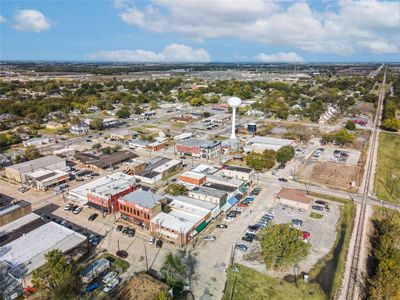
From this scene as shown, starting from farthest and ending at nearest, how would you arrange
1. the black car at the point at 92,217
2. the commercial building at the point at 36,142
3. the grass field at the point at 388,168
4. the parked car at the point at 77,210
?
1. the commercial building at the point at 36,142
2. the grass field at the point at 388,168
3. the parked car at the point at 77,210
4. the black car at the point at 92,217

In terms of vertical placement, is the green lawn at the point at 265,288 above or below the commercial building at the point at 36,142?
below

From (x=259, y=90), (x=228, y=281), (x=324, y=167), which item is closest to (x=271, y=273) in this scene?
(x=228, y=281)

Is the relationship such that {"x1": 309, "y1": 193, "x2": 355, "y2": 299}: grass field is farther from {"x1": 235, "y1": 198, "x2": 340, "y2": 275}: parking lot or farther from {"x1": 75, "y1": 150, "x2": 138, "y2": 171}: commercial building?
{"x1": 75, "y1": 150, "x2": 138, "y2": 171}: commercial building

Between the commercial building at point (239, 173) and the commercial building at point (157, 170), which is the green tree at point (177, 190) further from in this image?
the commercial building at point (239, 173)

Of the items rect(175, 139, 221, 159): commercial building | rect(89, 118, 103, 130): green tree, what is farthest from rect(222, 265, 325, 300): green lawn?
rect(89, 118, 103, 130): green tree

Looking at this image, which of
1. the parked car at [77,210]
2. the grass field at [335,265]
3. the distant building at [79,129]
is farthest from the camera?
the distant building at [79,129]

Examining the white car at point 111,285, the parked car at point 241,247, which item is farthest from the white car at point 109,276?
the parked car at point 241,247

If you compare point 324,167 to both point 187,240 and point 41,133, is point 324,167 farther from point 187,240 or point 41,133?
point 41,133

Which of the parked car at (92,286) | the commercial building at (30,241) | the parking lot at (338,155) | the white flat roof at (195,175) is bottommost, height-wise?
the parking lot at (338,155)

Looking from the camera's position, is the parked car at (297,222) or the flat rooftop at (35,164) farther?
the flat rooftop at (35,164)
